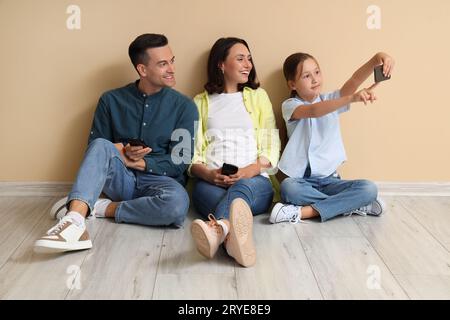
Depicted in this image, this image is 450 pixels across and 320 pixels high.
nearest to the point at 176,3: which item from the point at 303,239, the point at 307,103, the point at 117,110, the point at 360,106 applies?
the point at 117,110

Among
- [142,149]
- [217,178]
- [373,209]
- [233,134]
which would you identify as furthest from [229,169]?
[373,209]

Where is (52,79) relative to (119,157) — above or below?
above

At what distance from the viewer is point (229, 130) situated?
2287 mm

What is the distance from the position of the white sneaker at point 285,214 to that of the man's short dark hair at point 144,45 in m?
0.72

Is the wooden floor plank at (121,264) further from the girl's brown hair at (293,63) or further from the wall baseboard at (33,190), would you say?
the girl's brown hair at (293,63)

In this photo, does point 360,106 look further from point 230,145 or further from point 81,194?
point 81,194

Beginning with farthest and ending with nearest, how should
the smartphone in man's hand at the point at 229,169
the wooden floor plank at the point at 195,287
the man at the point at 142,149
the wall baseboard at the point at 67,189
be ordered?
the wall baseboard at the point at 67,189
the smartphone in man's hand at the point at 229,169
the man at the point at 142,149
the wooden floor plank at the point at 195,287

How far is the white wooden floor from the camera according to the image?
5.14 ft

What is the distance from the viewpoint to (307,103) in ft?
7.35

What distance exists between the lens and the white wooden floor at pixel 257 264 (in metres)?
1.57

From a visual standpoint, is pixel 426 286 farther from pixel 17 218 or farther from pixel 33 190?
pixel 33 190

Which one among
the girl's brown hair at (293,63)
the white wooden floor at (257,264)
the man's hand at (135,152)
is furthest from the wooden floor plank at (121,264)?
the girl's brown hair at (293,63)

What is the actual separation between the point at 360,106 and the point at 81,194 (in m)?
1.16

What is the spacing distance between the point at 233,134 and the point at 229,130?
0.02 meters
